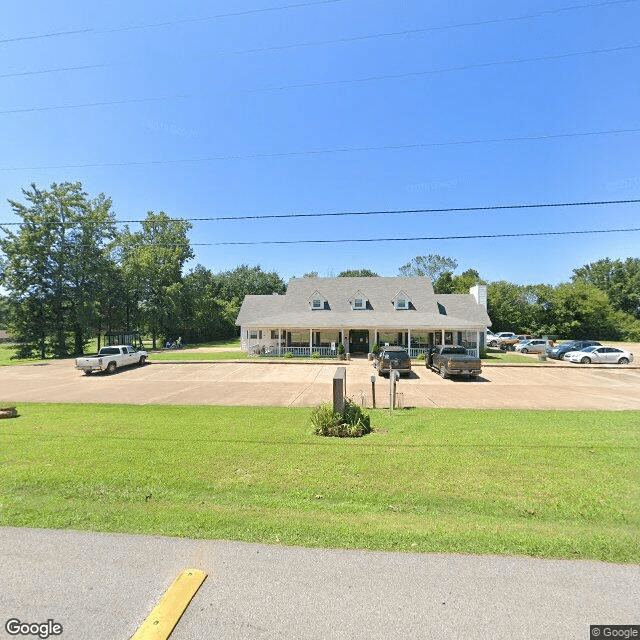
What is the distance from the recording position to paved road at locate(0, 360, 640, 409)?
43.2 ft

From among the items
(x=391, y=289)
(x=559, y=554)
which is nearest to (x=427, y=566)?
(x=559, y=554)

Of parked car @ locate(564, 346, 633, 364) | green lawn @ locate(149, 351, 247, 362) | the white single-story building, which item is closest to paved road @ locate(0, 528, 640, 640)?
green lawn @ locate(149, 351, 247, 362)

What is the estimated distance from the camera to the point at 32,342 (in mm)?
36531

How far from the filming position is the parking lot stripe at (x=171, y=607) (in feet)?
8.49

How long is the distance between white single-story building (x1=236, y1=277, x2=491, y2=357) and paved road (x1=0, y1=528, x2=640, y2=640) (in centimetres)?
2714

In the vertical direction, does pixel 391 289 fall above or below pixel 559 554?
above

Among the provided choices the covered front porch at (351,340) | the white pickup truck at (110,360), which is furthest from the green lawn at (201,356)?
the white pickup truck at (110,360)

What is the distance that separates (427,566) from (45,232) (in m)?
44.8

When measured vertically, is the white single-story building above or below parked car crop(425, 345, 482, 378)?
above

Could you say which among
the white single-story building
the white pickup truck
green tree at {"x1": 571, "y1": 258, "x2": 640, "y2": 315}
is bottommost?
the white pickup truck

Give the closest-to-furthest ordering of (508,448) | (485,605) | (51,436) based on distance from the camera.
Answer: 1. (485,605)
2. (508,448)
3. (51,436)

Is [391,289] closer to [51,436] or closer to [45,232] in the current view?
[51,436]

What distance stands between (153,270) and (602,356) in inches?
1873

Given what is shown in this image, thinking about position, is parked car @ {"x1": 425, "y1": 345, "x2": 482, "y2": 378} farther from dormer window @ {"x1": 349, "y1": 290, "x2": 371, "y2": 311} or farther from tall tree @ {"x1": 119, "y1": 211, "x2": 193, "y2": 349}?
tall tree @ {"x1": 119, "y1": 211, "x2": 193, "y2": 349}
